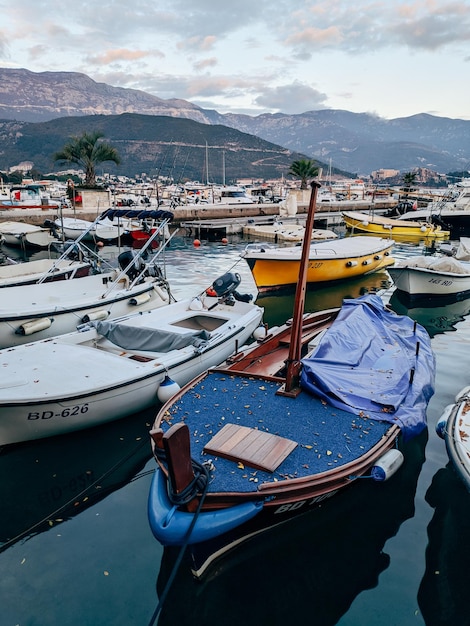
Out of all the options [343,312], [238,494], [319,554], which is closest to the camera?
[238,494]

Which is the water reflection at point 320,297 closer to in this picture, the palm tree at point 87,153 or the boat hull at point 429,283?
the boat hull at point 429,283

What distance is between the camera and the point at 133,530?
5695mm

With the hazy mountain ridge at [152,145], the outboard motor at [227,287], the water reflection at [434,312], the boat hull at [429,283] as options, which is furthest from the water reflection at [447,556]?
the hazy mountain ridge at [152,145]

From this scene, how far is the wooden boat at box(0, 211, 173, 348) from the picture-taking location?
11.0 metres

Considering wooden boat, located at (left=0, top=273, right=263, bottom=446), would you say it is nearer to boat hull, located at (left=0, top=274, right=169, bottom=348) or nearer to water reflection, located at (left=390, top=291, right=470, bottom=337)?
boat hull, located at (left=0, top=274, right=169, bottom=348)

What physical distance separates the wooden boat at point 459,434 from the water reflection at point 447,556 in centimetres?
91

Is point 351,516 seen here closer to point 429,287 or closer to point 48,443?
point 48,443

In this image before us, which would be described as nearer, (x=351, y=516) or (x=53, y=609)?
(x=53, y=609)

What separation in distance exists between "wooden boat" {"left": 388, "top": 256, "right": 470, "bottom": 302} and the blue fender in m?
15.0

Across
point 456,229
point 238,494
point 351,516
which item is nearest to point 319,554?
point 351,516

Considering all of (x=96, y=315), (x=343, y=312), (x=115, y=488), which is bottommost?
(x=115, y=488)

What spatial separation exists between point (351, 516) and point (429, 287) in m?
14.0

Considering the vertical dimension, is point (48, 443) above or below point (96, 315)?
below

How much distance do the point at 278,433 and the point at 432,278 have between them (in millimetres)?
14067
